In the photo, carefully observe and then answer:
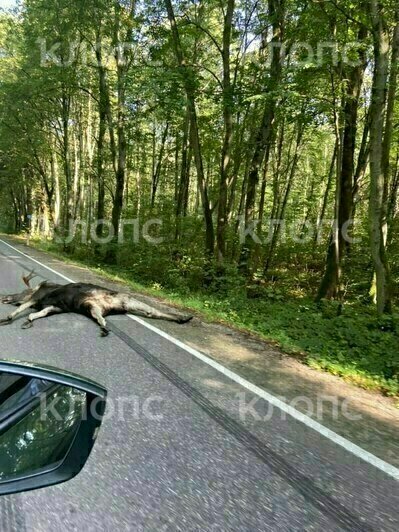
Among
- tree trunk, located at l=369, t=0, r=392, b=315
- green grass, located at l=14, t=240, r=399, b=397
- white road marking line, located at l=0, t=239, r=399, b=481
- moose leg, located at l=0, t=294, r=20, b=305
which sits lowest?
green grass, located at l=14, t=240, r=399, b=397

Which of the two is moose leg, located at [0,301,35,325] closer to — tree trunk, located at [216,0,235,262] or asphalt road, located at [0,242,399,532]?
asphalt road, located at [0,242,399,532]

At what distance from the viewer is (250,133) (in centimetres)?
1891

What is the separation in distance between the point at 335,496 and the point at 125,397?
7.10 feet

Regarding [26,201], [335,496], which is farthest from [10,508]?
[26,201]

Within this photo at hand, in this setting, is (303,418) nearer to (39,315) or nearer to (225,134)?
(39,315)

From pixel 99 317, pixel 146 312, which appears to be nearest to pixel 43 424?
pixel 99 317

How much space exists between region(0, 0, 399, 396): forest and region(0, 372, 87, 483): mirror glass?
467 centimetres

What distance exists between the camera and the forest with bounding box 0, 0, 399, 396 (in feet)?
28.1

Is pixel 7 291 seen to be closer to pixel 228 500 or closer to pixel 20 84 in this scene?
pixel 228 500

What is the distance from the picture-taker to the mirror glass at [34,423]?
4.58 feet

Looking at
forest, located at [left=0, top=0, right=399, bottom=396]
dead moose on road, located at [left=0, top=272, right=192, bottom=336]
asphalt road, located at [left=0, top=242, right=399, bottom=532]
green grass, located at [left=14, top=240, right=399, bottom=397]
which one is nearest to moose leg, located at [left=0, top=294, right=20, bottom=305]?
dead moose on road, located at [left=0, top=272, right=192, bottom=336]

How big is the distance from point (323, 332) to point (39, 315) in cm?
524

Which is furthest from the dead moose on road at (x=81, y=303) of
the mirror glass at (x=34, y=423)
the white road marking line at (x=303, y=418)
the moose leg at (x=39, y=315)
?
the mirror glass at (x=34, y=423)

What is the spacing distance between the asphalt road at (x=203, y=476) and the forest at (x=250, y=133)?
2389mm
